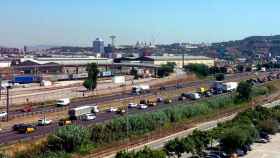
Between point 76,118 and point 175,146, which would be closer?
point 175,146

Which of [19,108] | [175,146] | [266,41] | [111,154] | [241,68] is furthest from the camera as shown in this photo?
[266,41]

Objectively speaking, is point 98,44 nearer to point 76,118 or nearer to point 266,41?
point 266,41

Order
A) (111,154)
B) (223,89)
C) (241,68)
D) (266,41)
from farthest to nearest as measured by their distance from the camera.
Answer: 1. (266,41)
2. (241,68)
3. (223,89)
4. (111,154)

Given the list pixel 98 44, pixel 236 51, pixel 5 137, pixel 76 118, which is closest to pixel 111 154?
pixel 5 137

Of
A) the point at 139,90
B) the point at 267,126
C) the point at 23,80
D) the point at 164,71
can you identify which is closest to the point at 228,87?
the point at 139,90

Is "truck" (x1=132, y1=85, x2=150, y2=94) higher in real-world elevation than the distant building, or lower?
lower

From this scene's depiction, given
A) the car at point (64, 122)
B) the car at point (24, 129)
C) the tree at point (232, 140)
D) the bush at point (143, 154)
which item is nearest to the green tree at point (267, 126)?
the tree at point (232, 140)

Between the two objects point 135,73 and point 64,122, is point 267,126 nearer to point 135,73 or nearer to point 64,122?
point 64,122

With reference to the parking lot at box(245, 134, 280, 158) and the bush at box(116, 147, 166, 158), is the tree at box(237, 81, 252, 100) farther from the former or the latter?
the bush at box(116, 147, 166, 158)

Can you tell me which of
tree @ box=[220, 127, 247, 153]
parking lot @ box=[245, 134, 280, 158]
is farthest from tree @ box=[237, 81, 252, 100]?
tree @ box=[220, 127, 247, 153]
